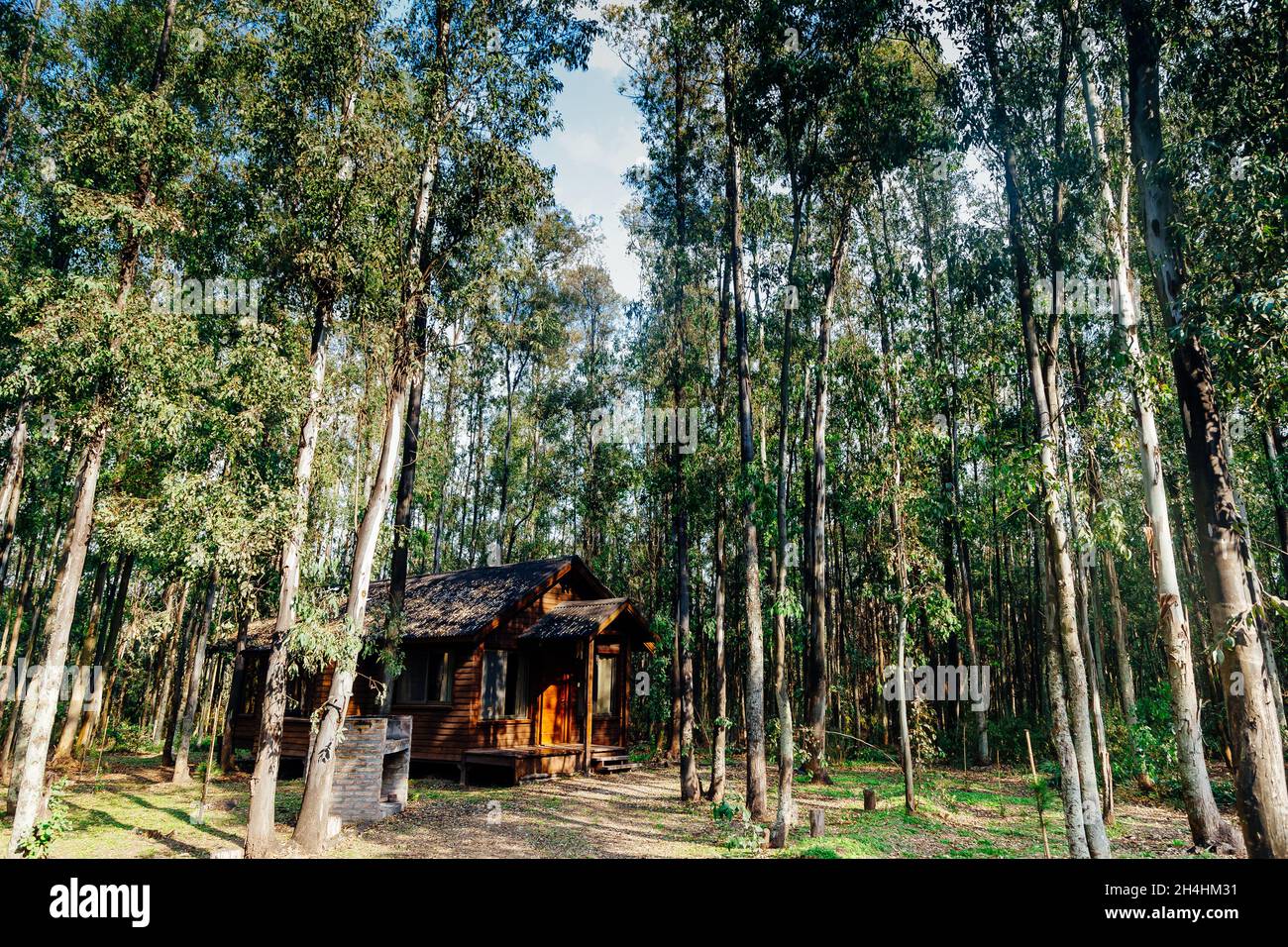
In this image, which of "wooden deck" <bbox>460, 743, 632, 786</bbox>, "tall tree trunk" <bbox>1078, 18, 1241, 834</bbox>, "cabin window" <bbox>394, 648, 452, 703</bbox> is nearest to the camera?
"tall tree trunk" <bbox>1078, 18, 1241, 834</bbox>

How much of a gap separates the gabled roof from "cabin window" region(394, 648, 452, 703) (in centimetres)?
209

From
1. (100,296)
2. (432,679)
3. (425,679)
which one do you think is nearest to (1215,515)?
(100,296)

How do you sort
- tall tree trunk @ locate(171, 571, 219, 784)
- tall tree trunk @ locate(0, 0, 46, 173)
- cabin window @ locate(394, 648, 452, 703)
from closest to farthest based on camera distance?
tall tree trunk @ locate(0, 0, 46, 173), tall tree trunk @ locate(171, 571, 219, 784), cabin window @ locate(394, 648, 452, 703)

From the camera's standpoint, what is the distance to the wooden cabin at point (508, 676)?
1675 cm

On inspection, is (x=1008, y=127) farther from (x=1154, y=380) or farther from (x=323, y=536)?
(x=323, y=536)

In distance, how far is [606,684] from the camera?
66.1 ft

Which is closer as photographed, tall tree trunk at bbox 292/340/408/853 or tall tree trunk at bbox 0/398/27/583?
tall tree trunk at bbox 292/340/408/853

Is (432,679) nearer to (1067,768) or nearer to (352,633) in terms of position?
(352,633)

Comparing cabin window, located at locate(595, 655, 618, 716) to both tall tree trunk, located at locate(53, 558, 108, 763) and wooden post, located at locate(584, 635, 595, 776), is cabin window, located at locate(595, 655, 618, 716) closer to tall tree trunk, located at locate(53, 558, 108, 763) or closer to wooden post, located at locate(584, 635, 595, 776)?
wooden post, located at locate(584, 635, 595, 776)

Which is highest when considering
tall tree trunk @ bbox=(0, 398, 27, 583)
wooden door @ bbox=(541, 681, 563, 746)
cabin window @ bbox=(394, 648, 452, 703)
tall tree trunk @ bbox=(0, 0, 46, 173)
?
tall tree trunk @ bbox=(0, 0, 46, 173)

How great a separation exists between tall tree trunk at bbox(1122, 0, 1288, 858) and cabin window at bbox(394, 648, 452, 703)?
15429 mm

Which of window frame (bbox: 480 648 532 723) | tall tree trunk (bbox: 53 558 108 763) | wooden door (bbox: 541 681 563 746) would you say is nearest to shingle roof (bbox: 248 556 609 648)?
window frame (bbox: 480 648 532 723)

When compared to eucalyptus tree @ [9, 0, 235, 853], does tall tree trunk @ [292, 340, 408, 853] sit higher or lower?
lower

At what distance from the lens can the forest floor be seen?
9.81m
